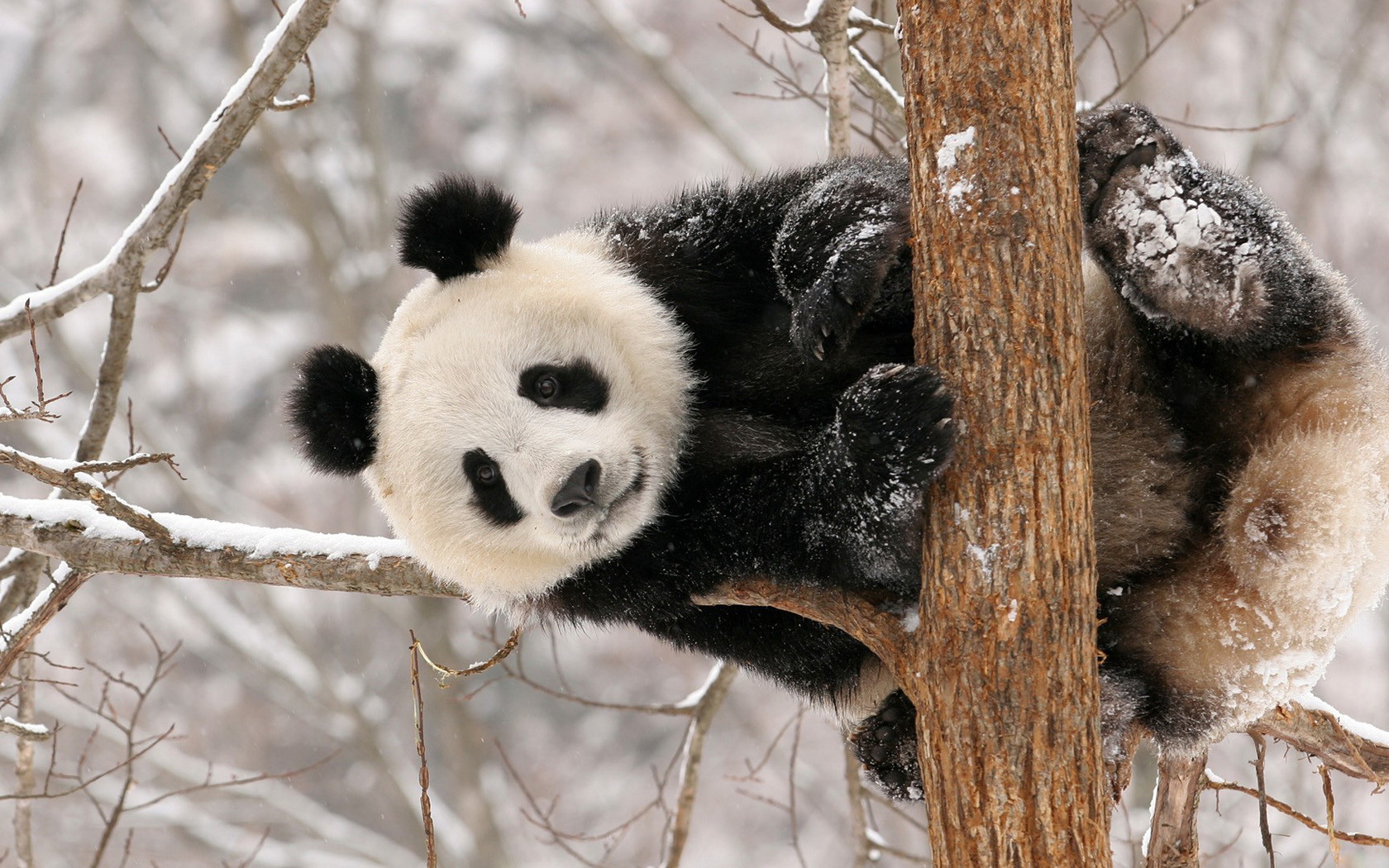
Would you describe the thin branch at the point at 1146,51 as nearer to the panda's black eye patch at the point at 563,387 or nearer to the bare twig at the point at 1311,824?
the panda's black eye patch at the point at 563,387

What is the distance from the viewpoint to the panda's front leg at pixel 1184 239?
276cm

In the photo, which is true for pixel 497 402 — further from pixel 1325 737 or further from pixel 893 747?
pixel 1325 737

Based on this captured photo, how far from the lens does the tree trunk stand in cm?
213

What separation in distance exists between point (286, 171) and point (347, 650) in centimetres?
551

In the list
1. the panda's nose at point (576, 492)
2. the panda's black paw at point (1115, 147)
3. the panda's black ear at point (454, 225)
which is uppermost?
the panda's black ear at point (454, 225)

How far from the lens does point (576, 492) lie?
2764 millimetres

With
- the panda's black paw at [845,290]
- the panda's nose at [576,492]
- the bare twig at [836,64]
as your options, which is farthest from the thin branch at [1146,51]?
the panda's nose at [576,492]

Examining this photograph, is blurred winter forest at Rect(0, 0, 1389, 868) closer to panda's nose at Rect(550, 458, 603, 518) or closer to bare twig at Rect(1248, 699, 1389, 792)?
bare twig at Rect(1248, 699, 1389, 792)

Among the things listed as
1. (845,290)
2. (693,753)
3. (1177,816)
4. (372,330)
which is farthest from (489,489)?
(372,330)

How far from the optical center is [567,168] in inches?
609

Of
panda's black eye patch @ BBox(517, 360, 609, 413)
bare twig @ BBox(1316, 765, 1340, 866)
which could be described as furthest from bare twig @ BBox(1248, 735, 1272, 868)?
panda's black eye patch @ BBox(517, 360, 609, 413)

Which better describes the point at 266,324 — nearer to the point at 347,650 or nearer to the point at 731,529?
the point at 347,650

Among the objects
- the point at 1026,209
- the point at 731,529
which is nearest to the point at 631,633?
the point at 731,529

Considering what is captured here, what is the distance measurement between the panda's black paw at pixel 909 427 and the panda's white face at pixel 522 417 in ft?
2.43
